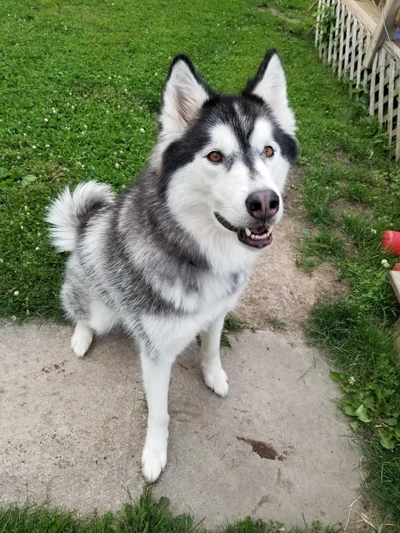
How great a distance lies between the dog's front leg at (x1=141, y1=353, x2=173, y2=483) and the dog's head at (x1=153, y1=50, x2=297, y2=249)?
0.85 meters

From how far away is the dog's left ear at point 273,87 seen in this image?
2195 millimetres

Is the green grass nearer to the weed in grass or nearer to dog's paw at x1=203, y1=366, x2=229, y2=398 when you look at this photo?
dog's paw at x1=203, y1=366, x2=229, y2=398

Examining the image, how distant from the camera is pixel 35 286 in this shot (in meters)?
3.29

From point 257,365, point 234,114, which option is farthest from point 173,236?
point 257,365

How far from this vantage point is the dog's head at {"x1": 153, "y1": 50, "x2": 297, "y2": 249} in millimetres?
1858

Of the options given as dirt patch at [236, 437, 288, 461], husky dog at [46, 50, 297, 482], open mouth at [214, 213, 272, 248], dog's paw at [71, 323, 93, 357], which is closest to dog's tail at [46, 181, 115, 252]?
husky dog at [46, 50, 297, 482]

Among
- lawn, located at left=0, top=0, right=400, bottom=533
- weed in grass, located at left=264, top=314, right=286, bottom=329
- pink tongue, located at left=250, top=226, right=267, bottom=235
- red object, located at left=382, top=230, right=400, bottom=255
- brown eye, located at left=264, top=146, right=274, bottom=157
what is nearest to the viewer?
pink tongue, located at left=250, top=226, right=267, bottom=235

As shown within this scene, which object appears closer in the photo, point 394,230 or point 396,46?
point 394,230

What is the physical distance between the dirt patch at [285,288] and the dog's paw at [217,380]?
2.12 ft

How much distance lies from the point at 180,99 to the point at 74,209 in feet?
4.37

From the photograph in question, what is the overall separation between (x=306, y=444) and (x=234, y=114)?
7.13 feet

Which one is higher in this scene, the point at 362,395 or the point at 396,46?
the point at 396,46

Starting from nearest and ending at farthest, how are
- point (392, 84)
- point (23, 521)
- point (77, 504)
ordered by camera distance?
point (23, 521) < point (77, 504) < point (392, 84)

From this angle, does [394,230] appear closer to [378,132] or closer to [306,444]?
[378,132]
